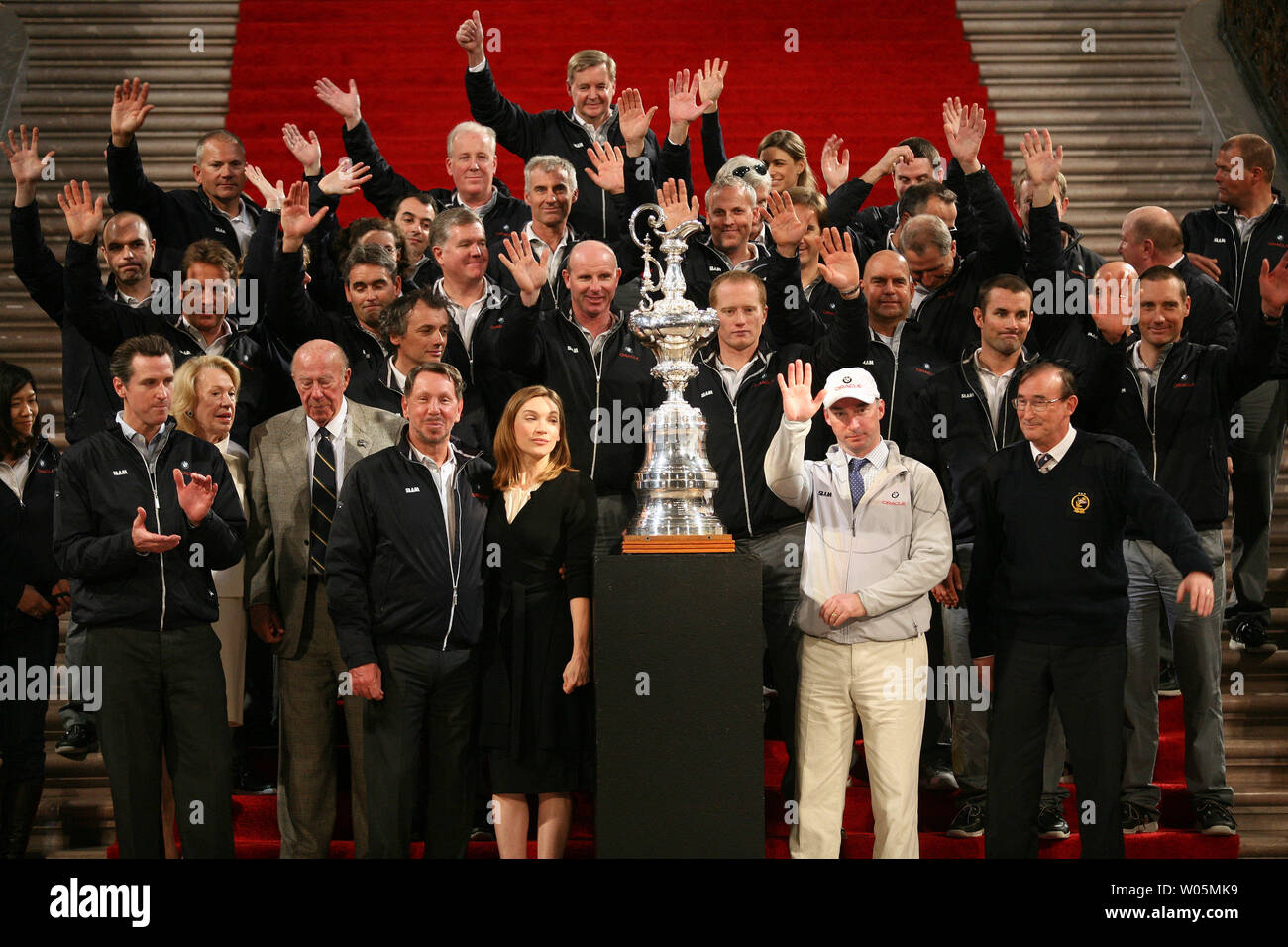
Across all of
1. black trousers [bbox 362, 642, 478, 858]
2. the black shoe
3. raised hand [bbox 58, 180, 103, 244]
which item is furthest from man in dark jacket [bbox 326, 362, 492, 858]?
raised hand [bbox 58, 180, 103, 244]

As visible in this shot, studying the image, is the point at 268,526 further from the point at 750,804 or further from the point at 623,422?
the point at 750,804

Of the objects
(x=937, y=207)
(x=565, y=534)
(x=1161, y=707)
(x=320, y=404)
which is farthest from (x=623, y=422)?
(x=1161, y=707)

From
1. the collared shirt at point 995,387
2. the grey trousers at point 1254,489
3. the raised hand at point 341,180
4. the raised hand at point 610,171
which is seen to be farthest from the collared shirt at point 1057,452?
the raised hand at point 341,180

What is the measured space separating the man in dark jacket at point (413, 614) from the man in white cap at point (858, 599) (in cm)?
116

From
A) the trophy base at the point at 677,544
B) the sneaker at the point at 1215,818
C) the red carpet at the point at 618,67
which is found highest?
the red carpet at the point at 618,67

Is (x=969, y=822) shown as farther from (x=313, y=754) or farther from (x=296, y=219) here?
(x=296, y=219)

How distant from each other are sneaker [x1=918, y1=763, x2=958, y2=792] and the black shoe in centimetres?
331

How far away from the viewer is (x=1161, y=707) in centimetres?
589

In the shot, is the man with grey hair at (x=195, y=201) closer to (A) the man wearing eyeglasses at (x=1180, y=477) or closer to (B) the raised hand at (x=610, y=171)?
(B) the raised hand at (x=610, y=171)

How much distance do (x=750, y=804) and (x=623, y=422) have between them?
5.74 ft

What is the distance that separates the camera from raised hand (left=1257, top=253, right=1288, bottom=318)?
5.54 meters

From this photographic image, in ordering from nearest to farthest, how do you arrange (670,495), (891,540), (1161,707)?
1. (670,495)
2. (891,540)
3. (1161,707)

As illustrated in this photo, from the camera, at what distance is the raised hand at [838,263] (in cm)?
543

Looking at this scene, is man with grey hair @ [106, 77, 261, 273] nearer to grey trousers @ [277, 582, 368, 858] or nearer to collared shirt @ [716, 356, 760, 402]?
grey trousers @ [277, 582, 368, 858]
